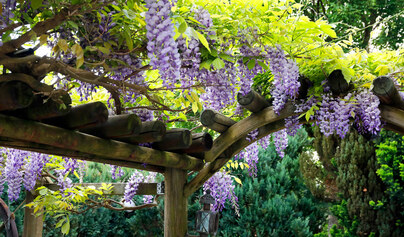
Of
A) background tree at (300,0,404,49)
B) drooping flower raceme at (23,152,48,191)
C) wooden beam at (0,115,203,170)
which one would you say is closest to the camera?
wooden beam at (0,115,203,170)

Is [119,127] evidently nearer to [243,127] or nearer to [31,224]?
[243,127]

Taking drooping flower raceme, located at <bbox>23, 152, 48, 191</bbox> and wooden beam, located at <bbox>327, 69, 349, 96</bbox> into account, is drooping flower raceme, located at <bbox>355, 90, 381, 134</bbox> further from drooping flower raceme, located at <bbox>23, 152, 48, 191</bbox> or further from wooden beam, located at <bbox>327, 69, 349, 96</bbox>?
drooping flower raceme, located at <bbox>23, 152, 48, 191</bbox>

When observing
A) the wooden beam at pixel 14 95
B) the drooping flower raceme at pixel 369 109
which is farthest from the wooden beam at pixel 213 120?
the wooden beam at pixel 14 95

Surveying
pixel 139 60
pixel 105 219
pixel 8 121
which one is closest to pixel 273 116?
pixel 139 60

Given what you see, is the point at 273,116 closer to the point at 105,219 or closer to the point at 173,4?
the point at 173,4

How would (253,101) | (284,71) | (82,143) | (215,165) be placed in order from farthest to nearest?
1. (215,165)
2. (253,101)
3. (284,71)
4. (82,143)

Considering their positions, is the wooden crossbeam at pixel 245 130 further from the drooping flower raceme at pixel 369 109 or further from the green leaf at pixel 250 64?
the green leaf at pixel 250 64

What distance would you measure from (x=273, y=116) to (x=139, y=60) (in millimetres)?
1070

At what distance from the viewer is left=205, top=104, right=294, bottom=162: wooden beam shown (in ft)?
9.60

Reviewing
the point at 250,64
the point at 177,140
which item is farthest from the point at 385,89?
the point at 177,140

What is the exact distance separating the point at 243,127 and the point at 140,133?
832 mm

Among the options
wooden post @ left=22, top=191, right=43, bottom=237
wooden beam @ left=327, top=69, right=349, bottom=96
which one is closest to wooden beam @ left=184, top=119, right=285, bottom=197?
wooden beam @ left=327, top=69, right=349, bottom=96

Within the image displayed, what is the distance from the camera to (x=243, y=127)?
3133 mm

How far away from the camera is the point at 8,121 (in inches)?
75.7
